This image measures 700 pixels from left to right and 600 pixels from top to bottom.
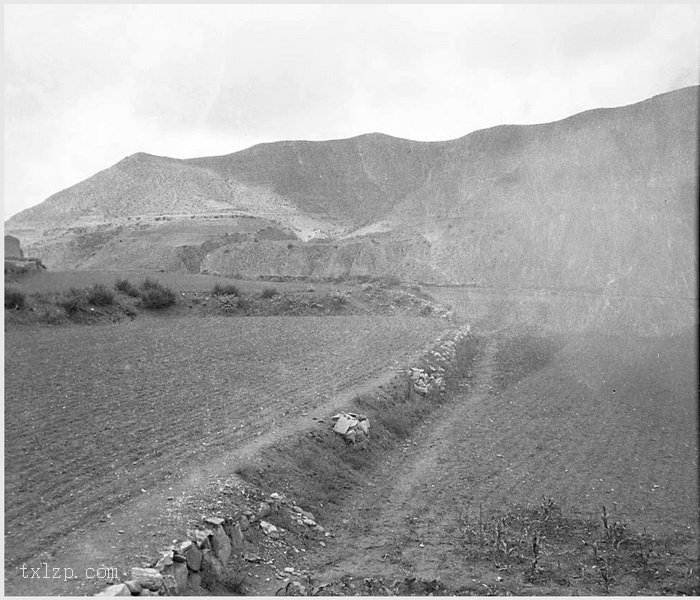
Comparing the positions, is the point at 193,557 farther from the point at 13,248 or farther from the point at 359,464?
the point at 13,248

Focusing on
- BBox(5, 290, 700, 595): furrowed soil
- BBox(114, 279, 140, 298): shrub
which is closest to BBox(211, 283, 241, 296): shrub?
BBox(114, 279, 140, 298): shrub

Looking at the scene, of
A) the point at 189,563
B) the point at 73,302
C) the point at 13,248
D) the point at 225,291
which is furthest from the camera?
the point at 13,248

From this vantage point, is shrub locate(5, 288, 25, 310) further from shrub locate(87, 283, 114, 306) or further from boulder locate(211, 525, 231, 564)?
boulder locate(211, 525, 231, 564)

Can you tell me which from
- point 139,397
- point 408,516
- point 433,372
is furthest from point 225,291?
point 408,516

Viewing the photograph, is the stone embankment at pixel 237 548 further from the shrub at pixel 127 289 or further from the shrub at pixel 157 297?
the shrub at pixel 127 289

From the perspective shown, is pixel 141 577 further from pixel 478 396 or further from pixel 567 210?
pixel 567 210

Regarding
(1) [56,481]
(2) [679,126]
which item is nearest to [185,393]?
(1) [56,481]

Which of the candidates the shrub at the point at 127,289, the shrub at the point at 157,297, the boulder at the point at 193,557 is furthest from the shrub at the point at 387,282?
the boulder at the point at 193,557
